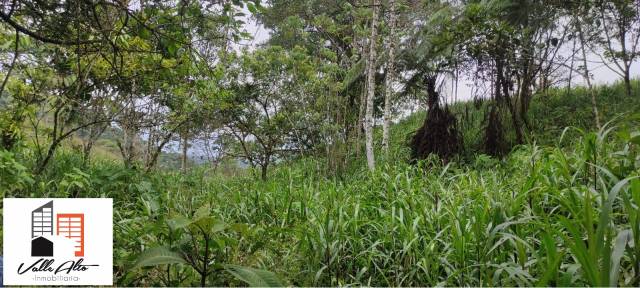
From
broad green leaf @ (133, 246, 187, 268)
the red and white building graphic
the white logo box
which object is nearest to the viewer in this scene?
broad green leaf @ (133, 246, 187, 268)

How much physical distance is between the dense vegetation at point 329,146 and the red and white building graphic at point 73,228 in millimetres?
260

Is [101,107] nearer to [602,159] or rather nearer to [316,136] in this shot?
[316,136]

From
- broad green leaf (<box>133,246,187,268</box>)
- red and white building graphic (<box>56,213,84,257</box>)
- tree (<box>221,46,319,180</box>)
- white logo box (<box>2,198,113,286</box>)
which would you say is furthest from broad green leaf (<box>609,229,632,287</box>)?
tree (<box>221,46,319,180</box>)

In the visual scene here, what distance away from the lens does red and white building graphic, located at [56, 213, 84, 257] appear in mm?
2200

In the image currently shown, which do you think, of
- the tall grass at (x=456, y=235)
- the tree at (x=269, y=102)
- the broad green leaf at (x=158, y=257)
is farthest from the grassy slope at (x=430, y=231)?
the tree at (x=269, y=102)

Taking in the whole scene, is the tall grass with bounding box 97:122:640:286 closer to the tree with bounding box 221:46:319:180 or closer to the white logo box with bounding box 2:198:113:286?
the white logo box with bounding box 2:198:113:286

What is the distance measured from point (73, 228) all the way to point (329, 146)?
4.48 meters

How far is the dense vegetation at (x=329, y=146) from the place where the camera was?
6.70 feet

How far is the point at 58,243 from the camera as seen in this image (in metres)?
2.19

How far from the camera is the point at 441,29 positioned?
23.9 ft

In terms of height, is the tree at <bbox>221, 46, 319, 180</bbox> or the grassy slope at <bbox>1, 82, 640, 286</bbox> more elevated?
the tree at <bbox>221, 46, 319, 180</bbox>

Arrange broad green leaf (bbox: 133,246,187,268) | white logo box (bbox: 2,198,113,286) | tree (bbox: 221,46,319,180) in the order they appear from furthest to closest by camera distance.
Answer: tree (bbox: 221,46,319,180) < white logo box (bbox: 2,198,113,286) < broad green leaf (bbox: 133,246,187,268)

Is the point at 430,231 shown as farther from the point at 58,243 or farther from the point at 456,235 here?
the point at 58,243

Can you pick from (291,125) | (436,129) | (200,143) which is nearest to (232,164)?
(200,143)
